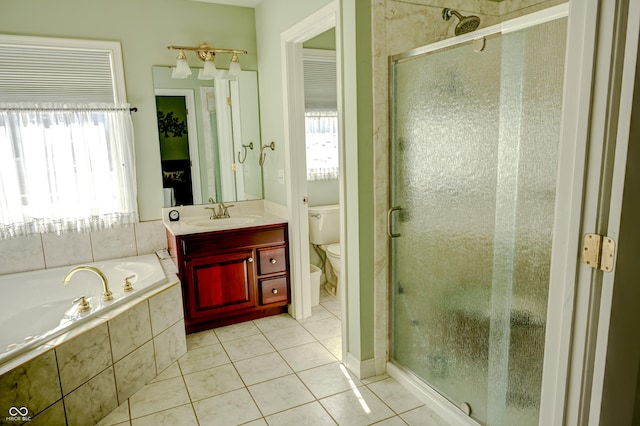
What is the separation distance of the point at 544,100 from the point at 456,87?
49 centimetres

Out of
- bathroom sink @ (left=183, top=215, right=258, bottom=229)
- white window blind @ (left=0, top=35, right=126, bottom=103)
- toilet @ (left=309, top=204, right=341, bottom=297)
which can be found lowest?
toilet @ (left=309, top=204, right=341, bottom=297)

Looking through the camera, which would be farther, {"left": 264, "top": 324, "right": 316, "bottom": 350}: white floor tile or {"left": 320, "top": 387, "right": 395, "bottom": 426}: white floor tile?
{"left": 264, "top": 324, "right": 316, "bottom": 350}: white floor tile

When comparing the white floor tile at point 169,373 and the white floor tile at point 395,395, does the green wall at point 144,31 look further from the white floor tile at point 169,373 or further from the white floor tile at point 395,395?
the white floor tile at point 395,395

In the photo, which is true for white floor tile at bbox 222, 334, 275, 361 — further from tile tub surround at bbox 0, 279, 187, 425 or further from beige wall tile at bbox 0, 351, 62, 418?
beige wall tile at bbox 0, 351, 62, 418

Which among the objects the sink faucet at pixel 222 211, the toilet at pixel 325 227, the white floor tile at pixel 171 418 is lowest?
the white floor tile at pixel 171 418

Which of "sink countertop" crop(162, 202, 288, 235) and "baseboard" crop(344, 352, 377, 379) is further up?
"sink countertop" crop(162, 202, 288, 235)

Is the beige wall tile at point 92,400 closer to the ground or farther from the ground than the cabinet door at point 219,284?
closer to the ground

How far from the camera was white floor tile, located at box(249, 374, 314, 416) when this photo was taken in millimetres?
2185

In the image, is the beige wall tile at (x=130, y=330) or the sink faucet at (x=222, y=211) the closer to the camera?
the beige wall tile at (x=130, y=330)

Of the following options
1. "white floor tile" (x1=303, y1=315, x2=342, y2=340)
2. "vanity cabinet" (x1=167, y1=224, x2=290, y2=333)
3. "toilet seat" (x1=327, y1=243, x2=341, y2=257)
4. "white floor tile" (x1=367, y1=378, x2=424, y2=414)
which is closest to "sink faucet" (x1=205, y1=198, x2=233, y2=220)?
"vanity cabinet" (x1=167, y1=224, x2=290, y2=333)

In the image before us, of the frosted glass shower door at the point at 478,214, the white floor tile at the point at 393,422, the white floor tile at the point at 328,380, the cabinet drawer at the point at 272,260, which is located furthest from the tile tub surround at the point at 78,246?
the white floor tile at the point at 393,422

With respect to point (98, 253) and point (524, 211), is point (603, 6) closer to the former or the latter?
point (524, 211)

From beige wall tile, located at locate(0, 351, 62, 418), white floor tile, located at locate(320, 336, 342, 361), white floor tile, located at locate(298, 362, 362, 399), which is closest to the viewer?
beige wall tile, located at locate(0, 351, 62, 418)

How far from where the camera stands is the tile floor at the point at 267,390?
2.09 m
